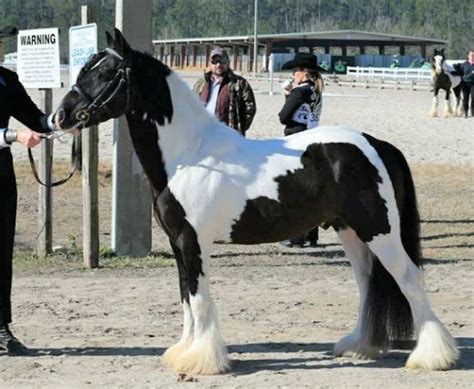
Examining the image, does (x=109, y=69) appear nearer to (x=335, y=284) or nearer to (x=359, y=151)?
(x=359, y=151)

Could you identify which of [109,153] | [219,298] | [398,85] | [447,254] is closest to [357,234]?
[219,298]

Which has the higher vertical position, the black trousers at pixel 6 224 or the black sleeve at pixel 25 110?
the black sleeve at pixel 25 110

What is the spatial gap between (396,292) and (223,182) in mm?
1401

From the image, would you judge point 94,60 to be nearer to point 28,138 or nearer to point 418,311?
point 28,138

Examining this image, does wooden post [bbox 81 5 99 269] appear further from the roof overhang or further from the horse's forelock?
the roof overhang

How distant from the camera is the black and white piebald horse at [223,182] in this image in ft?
21.0

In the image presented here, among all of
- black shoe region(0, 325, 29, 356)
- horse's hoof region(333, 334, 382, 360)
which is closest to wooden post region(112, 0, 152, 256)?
black shoe region(0, 325, 29, 356)

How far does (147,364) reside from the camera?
6.68m

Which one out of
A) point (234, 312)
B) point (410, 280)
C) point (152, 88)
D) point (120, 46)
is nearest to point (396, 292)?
point (410, 280)

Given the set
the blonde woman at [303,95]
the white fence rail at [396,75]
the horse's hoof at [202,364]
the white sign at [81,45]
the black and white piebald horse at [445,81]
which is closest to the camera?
the horse's hoof at [202,364]

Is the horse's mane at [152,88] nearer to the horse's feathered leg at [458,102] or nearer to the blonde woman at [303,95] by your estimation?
the blonde woman at [303,95]

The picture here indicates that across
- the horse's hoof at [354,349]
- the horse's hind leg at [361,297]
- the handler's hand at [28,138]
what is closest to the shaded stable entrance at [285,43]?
the horse's hind leg at [361,297]

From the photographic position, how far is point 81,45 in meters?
10.2

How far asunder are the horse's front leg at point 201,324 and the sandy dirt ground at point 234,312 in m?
0.10
